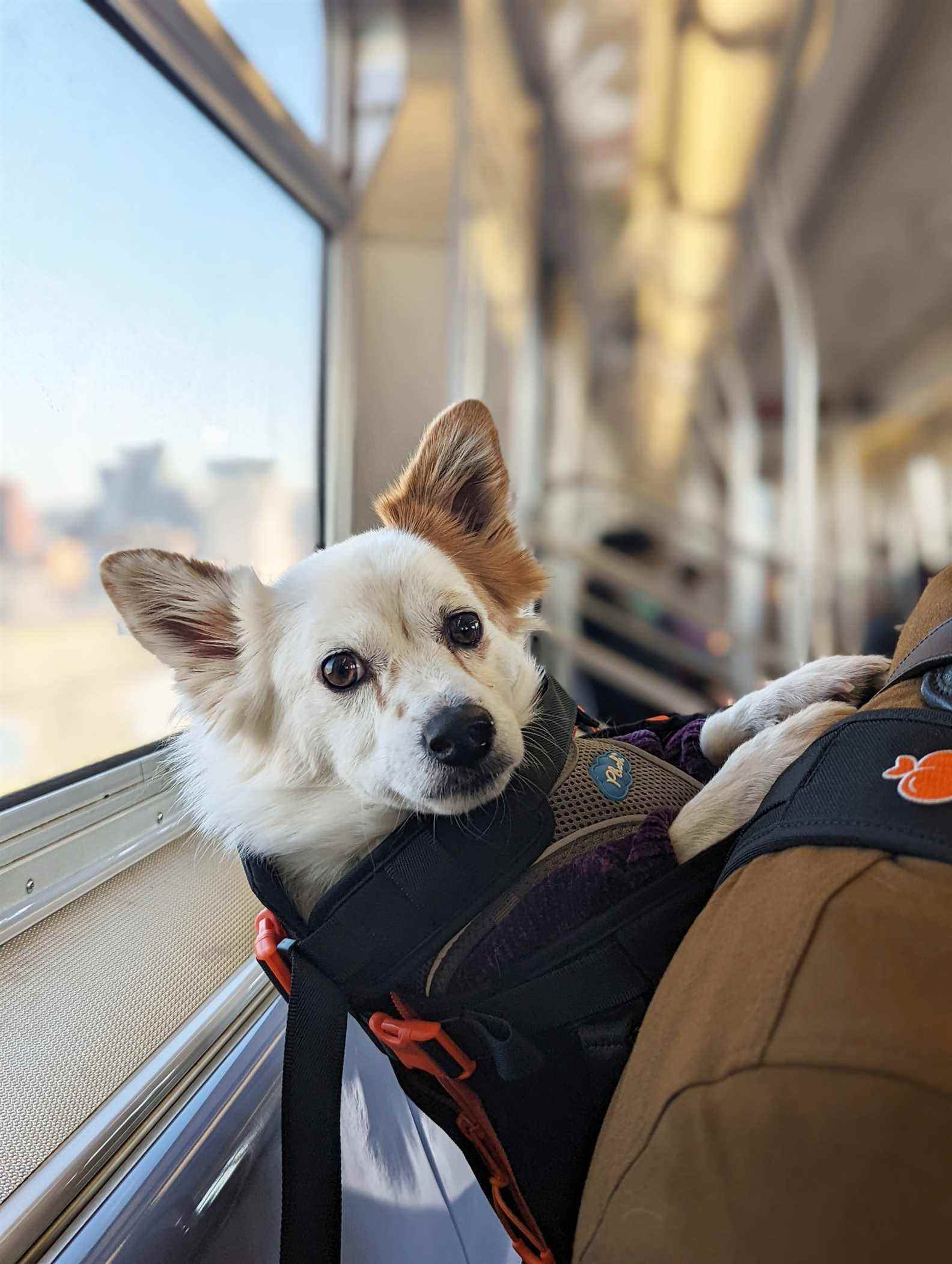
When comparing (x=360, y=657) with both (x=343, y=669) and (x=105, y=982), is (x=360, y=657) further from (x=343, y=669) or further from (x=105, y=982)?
(x=105, y=982)

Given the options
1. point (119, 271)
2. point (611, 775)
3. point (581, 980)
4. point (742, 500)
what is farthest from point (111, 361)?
point (742, 500)

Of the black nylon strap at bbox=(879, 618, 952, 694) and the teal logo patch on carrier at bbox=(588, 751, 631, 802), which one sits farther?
the teal logo patch on carrier at bbox=(588, 751, 631, 802)

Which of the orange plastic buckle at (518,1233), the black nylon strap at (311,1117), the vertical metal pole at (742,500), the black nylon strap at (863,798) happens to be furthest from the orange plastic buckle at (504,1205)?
the vertical metal pole at (742,500)

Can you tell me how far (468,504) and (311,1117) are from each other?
25.8 inches

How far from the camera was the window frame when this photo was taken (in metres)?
0.84

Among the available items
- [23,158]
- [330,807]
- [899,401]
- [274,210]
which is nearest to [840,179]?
[899,401]

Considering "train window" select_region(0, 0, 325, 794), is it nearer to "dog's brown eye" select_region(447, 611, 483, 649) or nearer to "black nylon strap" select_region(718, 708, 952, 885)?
"dog's brown eye" select_region(447, 611, 483, 649)

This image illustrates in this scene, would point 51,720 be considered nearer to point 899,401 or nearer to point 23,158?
point 23,158

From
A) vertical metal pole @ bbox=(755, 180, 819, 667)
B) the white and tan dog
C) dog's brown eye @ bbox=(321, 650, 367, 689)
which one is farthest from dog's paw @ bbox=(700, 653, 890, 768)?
vertical metal pole @ bbox=(755, 180, 819, 667)

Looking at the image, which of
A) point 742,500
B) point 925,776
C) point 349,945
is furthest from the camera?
point 742,500

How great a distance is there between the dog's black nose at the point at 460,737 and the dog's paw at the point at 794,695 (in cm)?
33

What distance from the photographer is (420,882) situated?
0.60 metres

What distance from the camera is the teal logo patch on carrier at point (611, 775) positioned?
2.29 feet

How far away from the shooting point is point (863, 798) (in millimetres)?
475
